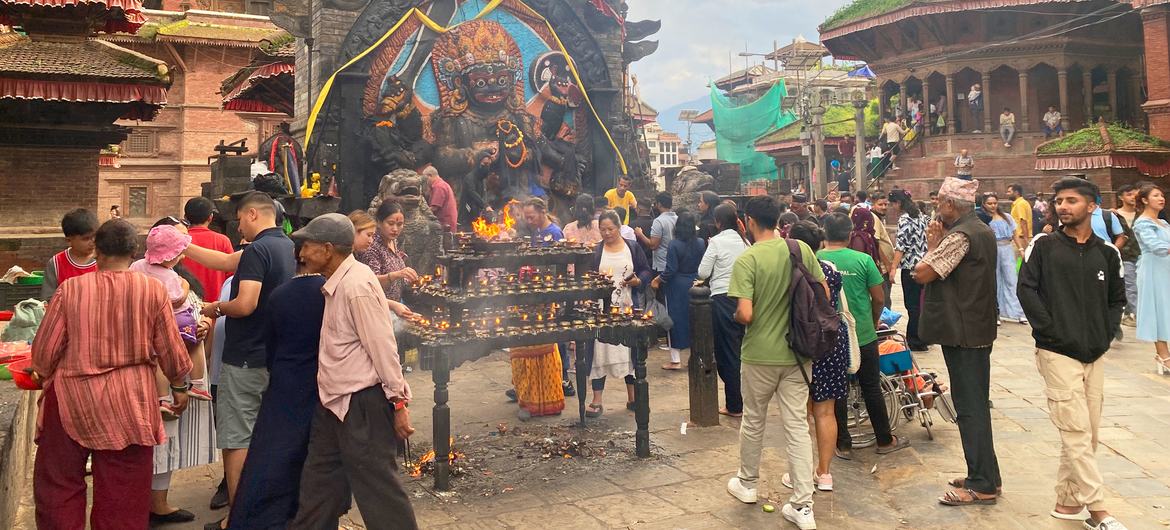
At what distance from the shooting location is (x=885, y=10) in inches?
1026

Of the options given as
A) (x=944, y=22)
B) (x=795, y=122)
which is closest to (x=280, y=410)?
(x=944, y=22)

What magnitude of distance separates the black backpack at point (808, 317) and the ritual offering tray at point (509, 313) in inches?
60.2

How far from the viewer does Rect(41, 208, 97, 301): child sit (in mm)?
5211

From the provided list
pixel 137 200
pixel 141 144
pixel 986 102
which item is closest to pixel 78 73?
pixel 141 144

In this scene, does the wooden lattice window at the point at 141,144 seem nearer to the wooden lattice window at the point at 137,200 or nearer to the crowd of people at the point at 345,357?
the wooden lattice window at the point at 137,200

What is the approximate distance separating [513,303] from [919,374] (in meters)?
3.37

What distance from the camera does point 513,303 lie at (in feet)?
19.7

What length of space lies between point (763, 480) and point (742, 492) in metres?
0.56

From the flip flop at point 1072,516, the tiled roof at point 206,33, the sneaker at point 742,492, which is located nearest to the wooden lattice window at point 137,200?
the tiled roof at point 206,33

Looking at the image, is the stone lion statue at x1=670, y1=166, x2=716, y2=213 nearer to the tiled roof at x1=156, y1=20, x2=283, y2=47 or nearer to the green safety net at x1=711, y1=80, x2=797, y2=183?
the green safety net at x1=711, y1=80, x2=797, y2=183

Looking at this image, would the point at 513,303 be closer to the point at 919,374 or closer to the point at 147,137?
the point at 919,374

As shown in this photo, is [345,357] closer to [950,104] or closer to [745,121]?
[950,104]

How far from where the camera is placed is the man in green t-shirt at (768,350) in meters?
4.84

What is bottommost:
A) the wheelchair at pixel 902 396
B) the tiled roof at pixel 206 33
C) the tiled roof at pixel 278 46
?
the wheelchair at pixel 902 396
